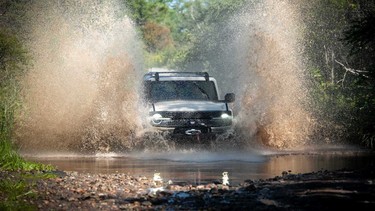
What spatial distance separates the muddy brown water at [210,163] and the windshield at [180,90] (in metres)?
1.67

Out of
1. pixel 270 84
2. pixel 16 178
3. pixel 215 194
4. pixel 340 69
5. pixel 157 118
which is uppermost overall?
pixel 340 69

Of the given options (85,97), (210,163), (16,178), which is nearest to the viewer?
(16,178)

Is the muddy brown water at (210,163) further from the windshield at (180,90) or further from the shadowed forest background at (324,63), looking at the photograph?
the windshield at (180,90)

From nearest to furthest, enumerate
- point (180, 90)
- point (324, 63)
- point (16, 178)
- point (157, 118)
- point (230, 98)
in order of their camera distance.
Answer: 1. point (16, 178)
2. point (157, 118)
3. point (230, 98)
4. point (180, 90)
5. point (324, 63)

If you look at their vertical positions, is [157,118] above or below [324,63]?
below

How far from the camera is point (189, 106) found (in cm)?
1714

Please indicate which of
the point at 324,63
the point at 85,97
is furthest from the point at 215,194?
the point at 324,63

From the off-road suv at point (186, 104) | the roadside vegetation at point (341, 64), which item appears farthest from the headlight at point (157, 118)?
the roadside vegetation at point (341, 64)

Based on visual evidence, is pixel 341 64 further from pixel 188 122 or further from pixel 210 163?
pixel 210 163

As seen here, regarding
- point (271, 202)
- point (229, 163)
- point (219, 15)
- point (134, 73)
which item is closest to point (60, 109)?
point (134, 73)

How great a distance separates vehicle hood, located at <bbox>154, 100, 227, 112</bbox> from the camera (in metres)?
16.9

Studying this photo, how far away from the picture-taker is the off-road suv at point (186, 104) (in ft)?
54.9

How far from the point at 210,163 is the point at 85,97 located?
5.62 meters

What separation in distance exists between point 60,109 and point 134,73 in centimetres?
240
